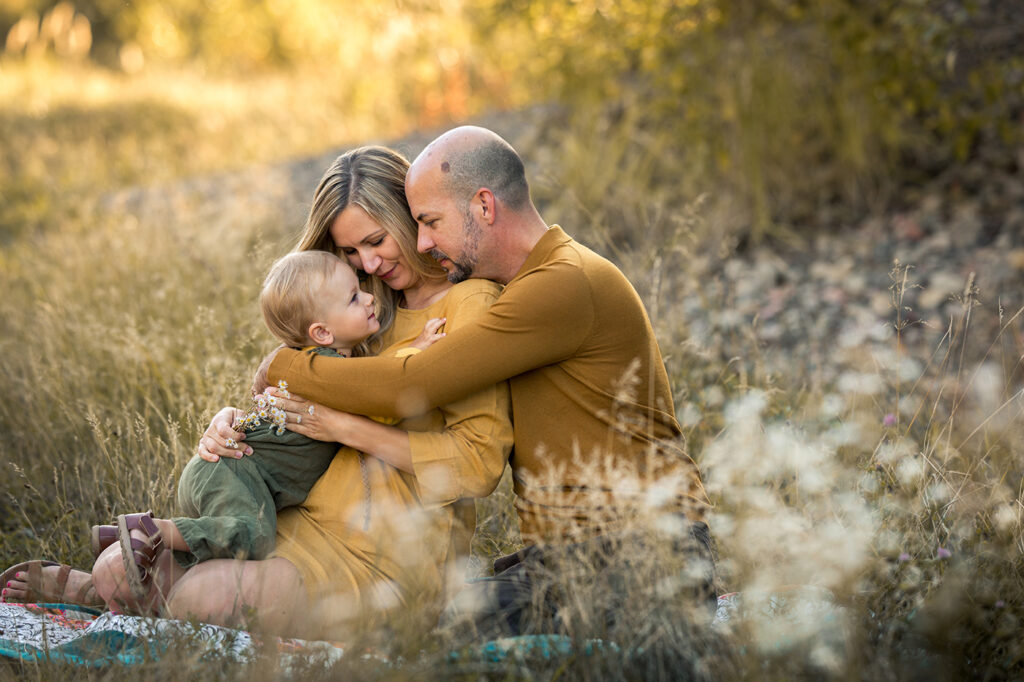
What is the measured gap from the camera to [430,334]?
116 inches

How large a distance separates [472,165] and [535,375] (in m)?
0.68

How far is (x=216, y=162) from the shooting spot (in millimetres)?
11281

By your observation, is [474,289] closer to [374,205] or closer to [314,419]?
[374,205]

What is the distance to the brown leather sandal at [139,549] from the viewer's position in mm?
2742

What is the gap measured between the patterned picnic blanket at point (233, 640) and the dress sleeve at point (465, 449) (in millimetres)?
459

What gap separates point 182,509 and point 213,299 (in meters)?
2.54

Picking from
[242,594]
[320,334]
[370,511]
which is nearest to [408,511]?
[370,511]

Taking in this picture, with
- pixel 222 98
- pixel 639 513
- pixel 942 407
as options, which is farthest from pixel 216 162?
pixel 639 513

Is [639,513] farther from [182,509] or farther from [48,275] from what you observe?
[48,275]

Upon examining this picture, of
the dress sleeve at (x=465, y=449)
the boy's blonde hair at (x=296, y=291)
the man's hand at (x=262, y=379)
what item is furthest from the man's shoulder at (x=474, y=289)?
the man's hand at (x=262, y=379)

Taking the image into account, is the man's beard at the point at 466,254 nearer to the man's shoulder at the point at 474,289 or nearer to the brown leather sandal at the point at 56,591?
the man's shoulder at the point at 474,289

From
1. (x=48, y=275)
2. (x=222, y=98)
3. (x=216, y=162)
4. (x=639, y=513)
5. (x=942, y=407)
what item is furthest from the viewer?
(x=222, y=98)

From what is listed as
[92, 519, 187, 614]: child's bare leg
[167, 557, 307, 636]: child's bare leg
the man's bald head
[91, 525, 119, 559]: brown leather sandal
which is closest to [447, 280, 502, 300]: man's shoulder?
the man's bald head

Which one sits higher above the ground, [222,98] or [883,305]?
[222,98]
